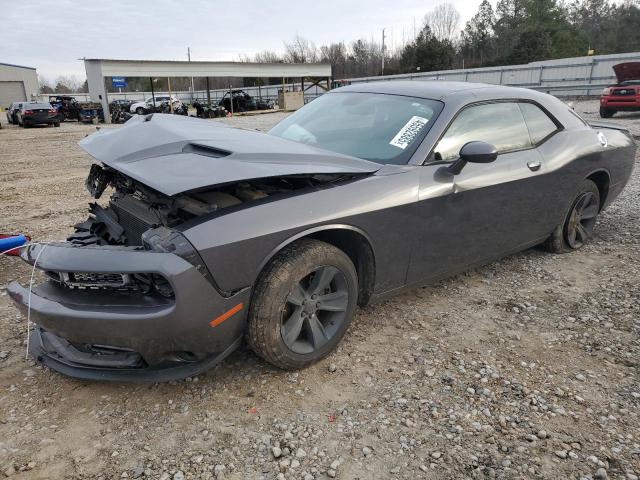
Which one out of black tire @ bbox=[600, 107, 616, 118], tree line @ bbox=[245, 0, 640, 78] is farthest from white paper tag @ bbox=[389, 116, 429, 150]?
tree line @ bbox=[245, 0, 640, 78]

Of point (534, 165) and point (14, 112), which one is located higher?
point (534, 165)

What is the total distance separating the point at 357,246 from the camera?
282 cm

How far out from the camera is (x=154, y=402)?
2.39 metres

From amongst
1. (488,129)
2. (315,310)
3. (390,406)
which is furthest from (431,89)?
(390,406)

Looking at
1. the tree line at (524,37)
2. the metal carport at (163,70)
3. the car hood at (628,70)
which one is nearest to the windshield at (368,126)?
the car hood at (628,70)

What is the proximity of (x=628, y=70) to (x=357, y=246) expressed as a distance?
1935cm

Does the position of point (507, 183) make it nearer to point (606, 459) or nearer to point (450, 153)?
point (450, 153)

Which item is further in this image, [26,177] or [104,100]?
[104,100]

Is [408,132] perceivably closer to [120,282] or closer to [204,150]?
[204,150]

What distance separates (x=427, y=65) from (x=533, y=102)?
170ft

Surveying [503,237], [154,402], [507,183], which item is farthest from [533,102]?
[154,402]

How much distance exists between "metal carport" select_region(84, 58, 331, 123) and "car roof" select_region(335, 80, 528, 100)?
27022 mm

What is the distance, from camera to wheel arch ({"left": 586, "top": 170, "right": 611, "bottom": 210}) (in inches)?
174

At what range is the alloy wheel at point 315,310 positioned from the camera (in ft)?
8.31
